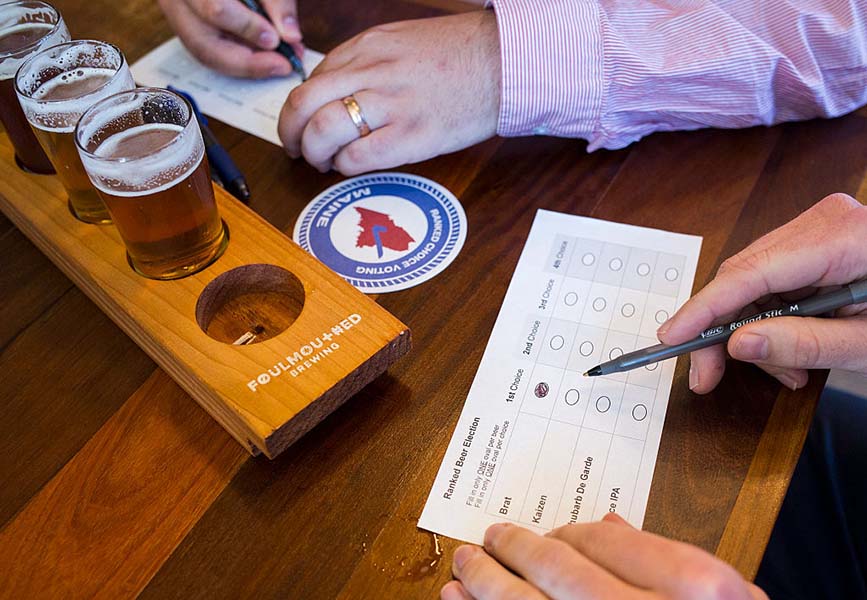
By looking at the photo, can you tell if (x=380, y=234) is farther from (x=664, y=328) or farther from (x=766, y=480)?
(x=766, y=480)

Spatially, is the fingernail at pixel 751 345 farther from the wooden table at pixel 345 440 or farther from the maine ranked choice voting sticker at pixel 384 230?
the maine ranked choice voting sticker at pixel 384 230

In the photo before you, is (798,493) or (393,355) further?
(798,493)

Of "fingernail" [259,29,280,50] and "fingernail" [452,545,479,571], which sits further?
"fingernail" [259,29,280,50]

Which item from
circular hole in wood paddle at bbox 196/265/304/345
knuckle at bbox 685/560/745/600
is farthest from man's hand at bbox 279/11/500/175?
knuckle at bbox 685/560/745/600

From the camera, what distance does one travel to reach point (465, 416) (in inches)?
27.0

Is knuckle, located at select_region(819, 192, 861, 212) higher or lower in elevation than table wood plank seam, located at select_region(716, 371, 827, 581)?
higher

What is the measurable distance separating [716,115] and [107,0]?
3.12 feet

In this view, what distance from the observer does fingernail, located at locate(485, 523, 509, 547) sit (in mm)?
580

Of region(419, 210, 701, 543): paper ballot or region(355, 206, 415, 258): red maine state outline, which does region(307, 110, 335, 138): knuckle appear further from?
region(419, 210, 701, 543): paper ballot

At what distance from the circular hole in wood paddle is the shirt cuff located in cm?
35

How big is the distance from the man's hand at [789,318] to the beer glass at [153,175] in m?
0.45

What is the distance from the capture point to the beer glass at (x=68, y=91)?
2.39 ft

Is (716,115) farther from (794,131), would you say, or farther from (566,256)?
(566,256)

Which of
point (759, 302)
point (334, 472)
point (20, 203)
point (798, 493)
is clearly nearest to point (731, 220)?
point (759, 302)
